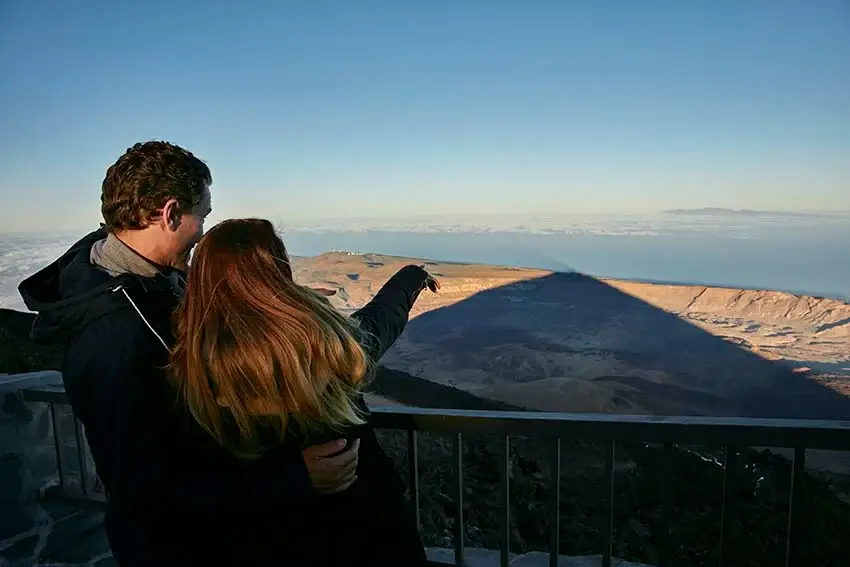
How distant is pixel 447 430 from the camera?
197 centimetres

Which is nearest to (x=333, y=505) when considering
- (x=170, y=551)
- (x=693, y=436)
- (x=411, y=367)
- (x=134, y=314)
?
(x=170, y=551)

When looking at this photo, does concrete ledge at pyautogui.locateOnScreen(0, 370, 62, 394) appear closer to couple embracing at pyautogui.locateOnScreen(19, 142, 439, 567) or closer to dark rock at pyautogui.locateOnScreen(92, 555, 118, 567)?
dark rock at pyautogui.locateOnScreen(92, 555, 118, 567)

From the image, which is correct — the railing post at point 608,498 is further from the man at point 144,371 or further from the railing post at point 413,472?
the man at point 144,371

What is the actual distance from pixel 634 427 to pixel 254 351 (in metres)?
1.19

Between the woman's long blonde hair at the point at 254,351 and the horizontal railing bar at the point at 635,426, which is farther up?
the woman's long blonde hair at the point at 254,351

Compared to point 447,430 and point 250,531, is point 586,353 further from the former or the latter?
point 250,531

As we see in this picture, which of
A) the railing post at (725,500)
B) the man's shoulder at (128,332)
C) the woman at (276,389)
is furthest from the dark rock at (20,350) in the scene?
the railing post at (725,500)

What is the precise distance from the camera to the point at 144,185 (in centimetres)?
126

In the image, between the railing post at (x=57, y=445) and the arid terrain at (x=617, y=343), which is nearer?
the railing post at (x=57, y=445)

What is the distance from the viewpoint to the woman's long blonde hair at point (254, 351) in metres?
1.10

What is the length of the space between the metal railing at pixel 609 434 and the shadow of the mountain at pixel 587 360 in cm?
436

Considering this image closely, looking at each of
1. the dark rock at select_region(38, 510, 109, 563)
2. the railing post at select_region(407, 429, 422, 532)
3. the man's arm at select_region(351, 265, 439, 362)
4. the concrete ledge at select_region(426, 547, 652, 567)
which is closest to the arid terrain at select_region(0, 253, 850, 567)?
the dark rock at select_region(38, 510, 109, 563)

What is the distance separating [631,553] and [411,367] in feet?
11.7

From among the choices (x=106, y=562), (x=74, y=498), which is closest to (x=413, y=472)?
(x=106, y=562)
